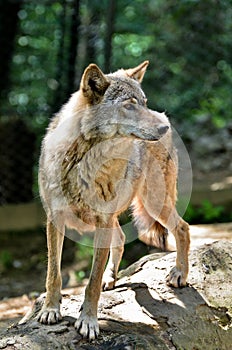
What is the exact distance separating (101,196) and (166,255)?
1143 millimetres

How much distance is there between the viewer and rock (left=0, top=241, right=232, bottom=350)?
11.6 feet

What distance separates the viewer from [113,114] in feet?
13.5

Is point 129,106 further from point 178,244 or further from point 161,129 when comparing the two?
point 178,244

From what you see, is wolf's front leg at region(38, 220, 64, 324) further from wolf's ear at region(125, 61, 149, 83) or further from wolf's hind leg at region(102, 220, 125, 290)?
wolf's ear at region(125, 61, 149, 83)

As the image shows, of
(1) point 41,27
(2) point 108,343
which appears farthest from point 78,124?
(1) point 41,27

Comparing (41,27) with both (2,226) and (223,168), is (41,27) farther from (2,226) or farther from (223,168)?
(223,168)

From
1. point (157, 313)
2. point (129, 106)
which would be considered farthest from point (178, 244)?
point (129, 106)

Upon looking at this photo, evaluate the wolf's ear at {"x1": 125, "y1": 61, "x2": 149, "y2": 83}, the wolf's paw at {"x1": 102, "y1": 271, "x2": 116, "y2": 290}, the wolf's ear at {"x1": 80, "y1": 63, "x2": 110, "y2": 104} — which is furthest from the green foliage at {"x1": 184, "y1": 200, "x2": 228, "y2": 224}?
the wolf's ear at {"x1": 80, "y1": 63, "x2": 110, "y2": 104}

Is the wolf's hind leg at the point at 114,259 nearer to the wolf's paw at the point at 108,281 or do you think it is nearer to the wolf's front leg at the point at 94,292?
the wolf's paw at the point at 108,281

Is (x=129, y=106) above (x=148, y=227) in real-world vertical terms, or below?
above

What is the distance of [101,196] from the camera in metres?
4.05

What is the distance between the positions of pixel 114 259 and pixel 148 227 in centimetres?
38

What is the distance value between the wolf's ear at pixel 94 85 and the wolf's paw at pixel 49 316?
1.35 meters

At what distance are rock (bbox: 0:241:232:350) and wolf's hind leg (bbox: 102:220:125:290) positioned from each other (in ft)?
0.26
